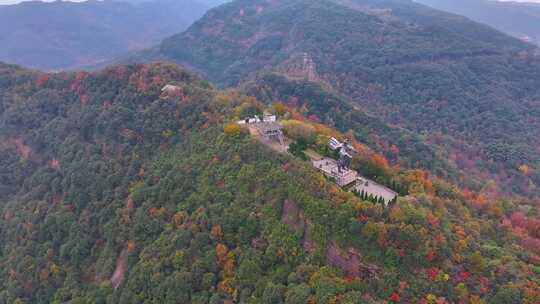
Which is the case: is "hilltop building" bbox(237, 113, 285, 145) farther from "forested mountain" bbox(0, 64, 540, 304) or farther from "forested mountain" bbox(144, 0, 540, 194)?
"forested mountain" bbox(144, 0, 540, 194)

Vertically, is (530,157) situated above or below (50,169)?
below

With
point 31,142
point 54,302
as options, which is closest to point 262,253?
point 54,302

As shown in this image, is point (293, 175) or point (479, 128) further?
point (479, 128)

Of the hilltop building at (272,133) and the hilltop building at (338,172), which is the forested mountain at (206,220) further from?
the hilltop building at (338,172)

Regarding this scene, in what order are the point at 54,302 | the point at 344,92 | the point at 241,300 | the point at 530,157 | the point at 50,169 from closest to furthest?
the point at 241,300, the point at 54,302, the point at 50,169, the point at 530,157, the point at 344,92

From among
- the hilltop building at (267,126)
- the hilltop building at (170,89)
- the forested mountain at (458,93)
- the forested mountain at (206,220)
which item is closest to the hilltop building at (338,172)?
the forested mountain at (206,220)

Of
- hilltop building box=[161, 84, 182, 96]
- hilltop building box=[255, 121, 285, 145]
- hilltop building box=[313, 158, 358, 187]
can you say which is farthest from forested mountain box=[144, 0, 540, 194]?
hilltop building box=[313, 158, 358, 187]

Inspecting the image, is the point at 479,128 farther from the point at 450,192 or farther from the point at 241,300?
the point at 241,300

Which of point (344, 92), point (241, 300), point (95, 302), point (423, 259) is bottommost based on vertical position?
point (344, 92)
